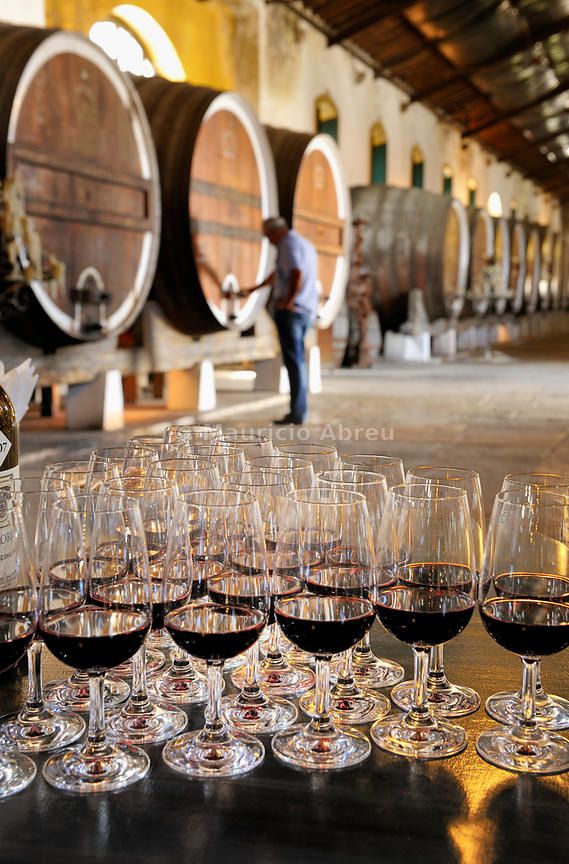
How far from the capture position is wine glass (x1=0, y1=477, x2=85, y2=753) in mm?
801

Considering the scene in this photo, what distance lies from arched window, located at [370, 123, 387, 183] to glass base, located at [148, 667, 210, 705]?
14224 millimetres

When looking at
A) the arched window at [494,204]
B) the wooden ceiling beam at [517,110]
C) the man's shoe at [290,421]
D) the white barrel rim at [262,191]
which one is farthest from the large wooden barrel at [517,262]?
the man's shoe at [290,421]

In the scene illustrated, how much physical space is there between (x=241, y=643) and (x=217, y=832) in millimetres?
181

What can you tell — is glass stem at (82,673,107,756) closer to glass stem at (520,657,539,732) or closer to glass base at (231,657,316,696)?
glass base at (231,657,316,696)

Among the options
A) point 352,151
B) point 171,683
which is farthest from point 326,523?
point 352,151

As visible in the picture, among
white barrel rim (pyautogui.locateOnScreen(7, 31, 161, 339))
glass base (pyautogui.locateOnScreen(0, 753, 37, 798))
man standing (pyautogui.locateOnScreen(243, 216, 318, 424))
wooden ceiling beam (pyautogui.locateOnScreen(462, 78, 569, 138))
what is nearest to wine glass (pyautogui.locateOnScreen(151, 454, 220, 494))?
glass base (pyautogui.locateOnScreen(0, 753, 37, 798))

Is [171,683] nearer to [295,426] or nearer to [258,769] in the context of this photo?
[258,769]

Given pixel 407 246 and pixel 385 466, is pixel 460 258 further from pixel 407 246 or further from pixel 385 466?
pixel 385 466

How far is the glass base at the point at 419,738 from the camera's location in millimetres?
787

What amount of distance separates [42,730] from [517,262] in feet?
52.7

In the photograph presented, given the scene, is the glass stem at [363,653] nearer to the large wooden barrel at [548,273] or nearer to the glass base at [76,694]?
the glass base at [76,694]

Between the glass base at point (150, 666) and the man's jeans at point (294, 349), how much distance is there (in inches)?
183

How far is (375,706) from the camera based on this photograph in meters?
0.89

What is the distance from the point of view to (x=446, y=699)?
0.90 m
